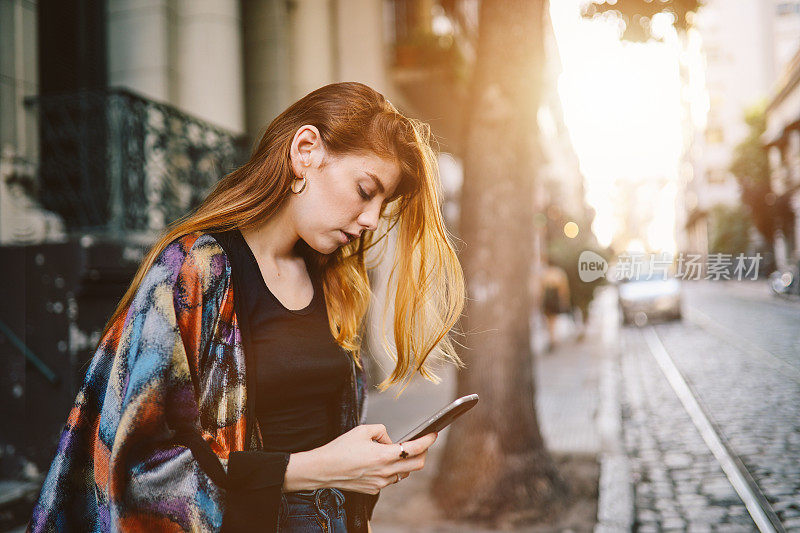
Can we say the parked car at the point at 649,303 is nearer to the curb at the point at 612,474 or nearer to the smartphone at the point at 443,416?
the curb at the point at 612,474

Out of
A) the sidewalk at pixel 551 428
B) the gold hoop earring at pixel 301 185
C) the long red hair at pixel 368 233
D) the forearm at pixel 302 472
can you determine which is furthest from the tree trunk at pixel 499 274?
the forearm at pixel 302 472

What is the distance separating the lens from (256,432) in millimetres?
1690

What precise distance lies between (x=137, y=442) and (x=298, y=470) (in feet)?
1.30

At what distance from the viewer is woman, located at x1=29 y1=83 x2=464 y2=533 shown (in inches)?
55.5

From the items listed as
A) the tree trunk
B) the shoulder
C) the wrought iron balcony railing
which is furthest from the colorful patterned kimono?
the wrought iron balcony railing

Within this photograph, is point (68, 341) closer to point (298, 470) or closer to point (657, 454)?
point (298, 470)

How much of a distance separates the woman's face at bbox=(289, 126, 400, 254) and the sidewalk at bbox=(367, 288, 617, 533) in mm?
3535

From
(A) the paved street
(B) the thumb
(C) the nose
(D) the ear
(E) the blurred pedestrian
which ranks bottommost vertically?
(A) the paved street

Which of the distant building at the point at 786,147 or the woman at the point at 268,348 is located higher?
the distant building at the point at 786,147

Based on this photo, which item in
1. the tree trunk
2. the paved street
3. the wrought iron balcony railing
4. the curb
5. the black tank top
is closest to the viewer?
the black tank top

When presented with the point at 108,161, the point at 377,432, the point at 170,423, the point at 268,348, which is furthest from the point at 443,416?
the point at 108,161

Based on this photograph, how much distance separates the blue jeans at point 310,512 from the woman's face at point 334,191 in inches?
27.8

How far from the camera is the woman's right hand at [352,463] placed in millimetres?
1575

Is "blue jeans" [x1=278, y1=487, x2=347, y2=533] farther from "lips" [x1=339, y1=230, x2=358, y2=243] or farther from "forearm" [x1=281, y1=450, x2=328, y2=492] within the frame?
"lips" [x1=339, y1=230, x2=358, y2=243]
